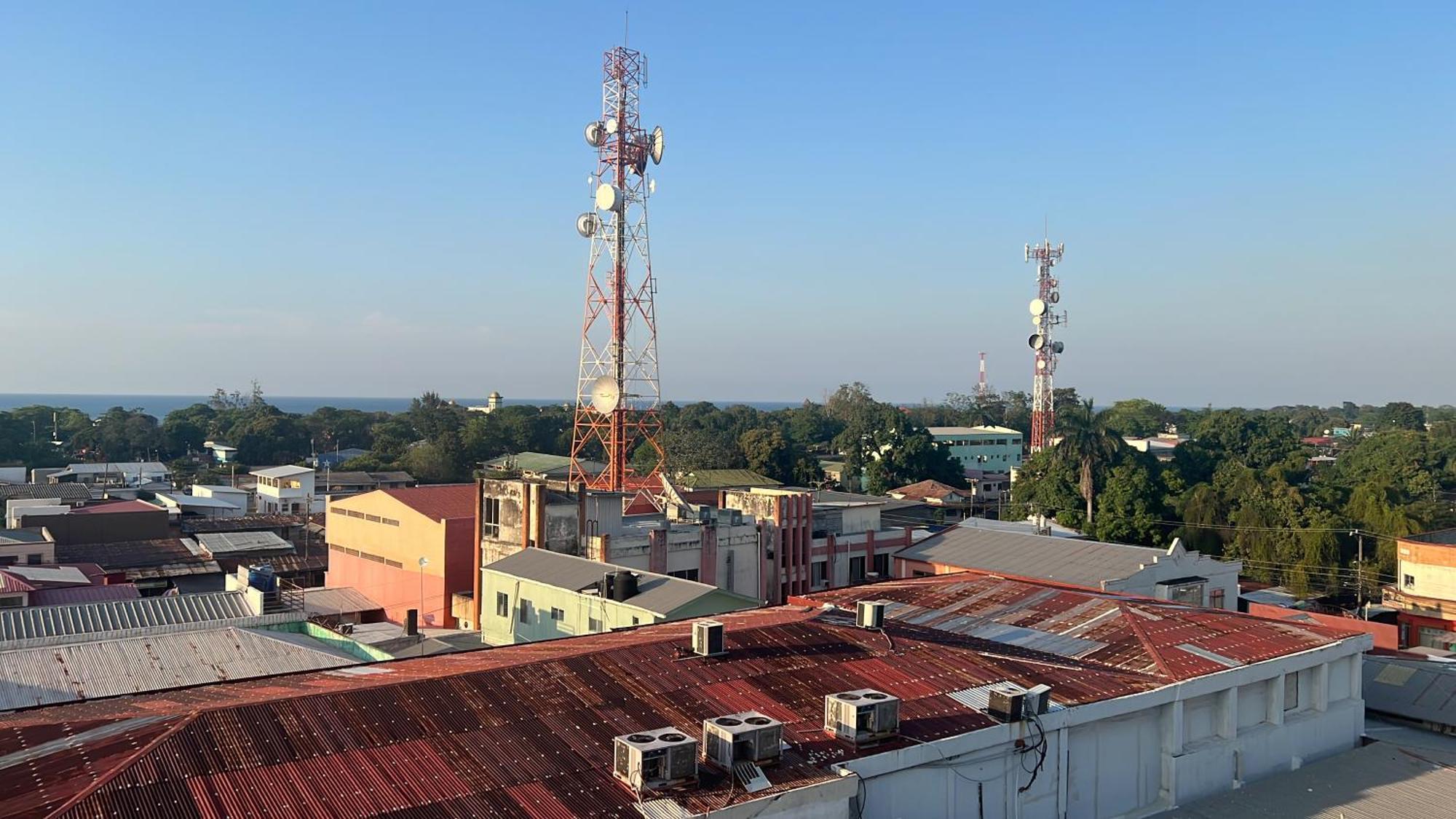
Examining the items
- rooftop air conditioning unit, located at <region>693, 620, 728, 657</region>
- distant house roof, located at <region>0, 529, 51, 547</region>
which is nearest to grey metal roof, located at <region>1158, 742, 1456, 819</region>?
rooftop air conditioning unit, located at <region>693, 620, 728, 657</region>

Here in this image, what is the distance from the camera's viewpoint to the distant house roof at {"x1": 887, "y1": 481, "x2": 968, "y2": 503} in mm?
77050

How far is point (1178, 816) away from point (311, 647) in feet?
60.1

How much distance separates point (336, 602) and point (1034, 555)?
87.5 feet

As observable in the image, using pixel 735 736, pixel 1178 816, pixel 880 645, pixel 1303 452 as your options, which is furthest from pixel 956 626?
pixel 1303 452

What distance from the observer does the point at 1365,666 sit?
912 inches

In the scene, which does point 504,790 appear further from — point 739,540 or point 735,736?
point 739,540

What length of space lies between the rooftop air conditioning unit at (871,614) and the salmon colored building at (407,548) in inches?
812

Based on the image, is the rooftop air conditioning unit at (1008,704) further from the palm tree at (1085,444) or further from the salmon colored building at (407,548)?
the palm tree at (1085,444)

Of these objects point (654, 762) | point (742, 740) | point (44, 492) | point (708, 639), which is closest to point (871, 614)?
point (708, 639)

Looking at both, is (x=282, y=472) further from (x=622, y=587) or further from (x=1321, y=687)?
(x=1321, y=687)

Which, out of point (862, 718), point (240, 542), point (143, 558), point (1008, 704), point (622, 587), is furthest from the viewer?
point (240, 542)

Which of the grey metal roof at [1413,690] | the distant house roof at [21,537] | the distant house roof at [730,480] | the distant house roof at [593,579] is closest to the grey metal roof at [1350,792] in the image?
the grey metal roof at [1413,690]

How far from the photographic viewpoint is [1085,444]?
5806cm

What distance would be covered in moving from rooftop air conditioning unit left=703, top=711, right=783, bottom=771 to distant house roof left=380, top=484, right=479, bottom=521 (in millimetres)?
26141
